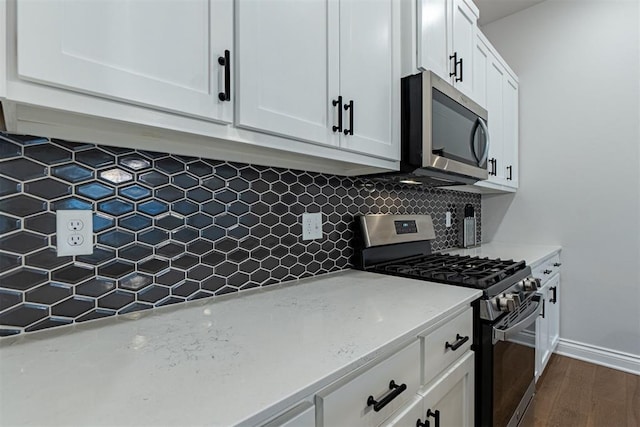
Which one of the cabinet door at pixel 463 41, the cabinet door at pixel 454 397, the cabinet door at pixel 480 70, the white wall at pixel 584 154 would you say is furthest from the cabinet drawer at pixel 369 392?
the white wall at pixel 584 154

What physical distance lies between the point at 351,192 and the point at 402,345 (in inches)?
37.0

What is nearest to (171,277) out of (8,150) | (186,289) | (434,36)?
(186,289)

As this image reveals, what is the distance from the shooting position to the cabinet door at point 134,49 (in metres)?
0.56

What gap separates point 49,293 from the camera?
2.67 ft

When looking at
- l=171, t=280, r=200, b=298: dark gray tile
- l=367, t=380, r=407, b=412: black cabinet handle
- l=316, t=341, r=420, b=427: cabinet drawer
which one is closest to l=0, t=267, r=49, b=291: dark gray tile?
l=171, t=280, r=200, b=298: dark gray tile

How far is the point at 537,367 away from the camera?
80.4 inches

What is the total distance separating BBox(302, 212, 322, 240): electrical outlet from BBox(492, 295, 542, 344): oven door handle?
80 cm

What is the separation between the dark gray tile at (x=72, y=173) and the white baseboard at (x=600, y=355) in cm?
338

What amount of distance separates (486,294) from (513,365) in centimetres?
45

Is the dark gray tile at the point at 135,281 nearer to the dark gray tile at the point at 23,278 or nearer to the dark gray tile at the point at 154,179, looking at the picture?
the dark gray tile at the point at 23,278

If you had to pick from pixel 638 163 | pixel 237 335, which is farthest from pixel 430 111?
pixel 638 163

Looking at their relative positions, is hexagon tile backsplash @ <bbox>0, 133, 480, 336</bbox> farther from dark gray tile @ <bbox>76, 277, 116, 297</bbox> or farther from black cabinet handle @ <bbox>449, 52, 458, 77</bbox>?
black cabinet handle @ <bbox>449, 52, 458, 77</bbox>

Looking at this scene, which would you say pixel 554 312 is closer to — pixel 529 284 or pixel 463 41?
pixel 529 284

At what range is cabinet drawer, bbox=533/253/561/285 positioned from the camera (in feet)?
6.82
